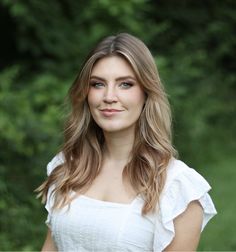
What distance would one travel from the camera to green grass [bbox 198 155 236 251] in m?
5.20

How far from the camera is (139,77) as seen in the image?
2.55 metres

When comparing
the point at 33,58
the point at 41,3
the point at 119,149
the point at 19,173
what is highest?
the point at 41,3

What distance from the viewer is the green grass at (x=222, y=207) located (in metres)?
5.20

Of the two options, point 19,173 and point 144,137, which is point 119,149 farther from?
point 19,173

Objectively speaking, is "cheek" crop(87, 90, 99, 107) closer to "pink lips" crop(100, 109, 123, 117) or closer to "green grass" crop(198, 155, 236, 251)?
"pink lips" crop(100, 109, 123, 117)

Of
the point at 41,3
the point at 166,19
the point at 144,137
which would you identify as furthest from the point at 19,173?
the point at 166,19

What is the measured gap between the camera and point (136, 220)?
7.97 feet

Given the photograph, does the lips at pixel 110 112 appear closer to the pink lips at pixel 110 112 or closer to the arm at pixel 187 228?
the pink lips at pixel 110 112

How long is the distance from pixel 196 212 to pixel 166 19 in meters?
7.76

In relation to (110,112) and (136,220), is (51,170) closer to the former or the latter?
(110,112)

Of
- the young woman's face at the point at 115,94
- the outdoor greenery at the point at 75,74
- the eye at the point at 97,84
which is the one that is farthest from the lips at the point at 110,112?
the outdoor greenery at the point at 75,74

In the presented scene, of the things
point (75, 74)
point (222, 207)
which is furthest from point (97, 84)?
point (75, 74)

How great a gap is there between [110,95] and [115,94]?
0.07ft

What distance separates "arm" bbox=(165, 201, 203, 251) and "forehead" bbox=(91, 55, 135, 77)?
0.56 metres
